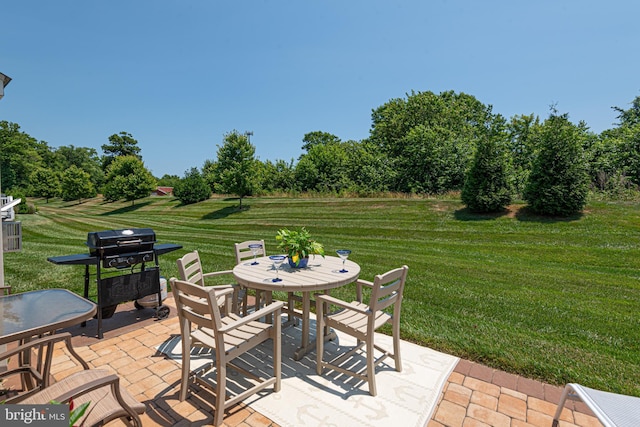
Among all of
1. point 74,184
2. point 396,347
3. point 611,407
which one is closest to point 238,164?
point 396,347

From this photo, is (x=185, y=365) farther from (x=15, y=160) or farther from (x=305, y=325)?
(x=15, y=160)

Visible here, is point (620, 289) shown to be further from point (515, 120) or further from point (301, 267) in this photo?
Answer: point (515, 120)

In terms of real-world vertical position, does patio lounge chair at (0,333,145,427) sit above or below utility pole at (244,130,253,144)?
below

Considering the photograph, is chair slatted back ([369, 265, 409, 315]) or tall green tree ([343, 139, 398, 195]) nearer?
chair slatted back ([369, 265, 409, 315])

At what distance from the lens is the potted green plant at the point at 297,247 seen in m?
3.34

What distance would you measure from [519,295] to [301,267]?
4.05 metres

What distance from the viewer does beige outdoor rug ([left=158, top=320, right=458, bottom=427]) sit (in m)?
2.30

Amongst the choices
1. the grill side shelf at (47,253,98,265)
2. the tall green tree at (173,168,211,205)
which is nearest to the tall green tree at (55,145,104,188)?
the tall green tree at (173,168,211,205)

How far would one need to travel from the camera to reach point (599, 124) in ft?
70.9

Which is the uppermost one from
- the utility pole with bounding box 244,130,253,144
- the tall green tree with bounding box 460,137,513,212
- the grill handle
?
the utility pole with bounding box 244,130,253,144

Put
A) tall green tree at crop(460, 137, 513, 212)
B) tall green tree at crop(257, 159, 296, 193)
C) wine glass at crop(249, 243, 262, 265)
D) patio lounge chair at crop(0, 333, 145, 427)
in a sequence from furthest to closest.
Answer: tall green tree at crop(257, 159, 296, 193) < tall green tree at crop(460, 137, 513, 212) < wine glass at crop(249, 243, 262, 265) < patio lounge chair at crop(0, 333, 145, 427)

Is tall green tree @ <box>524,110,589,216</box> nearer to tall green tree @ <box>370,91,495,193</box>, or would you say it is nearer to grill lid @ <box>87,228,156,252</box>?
tall green tree @ <box>370,91,495,193</box>

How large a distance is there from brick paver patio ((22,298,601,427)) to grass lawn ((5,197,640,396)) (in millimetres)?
379

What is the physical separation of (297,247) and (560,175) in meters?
11.4
